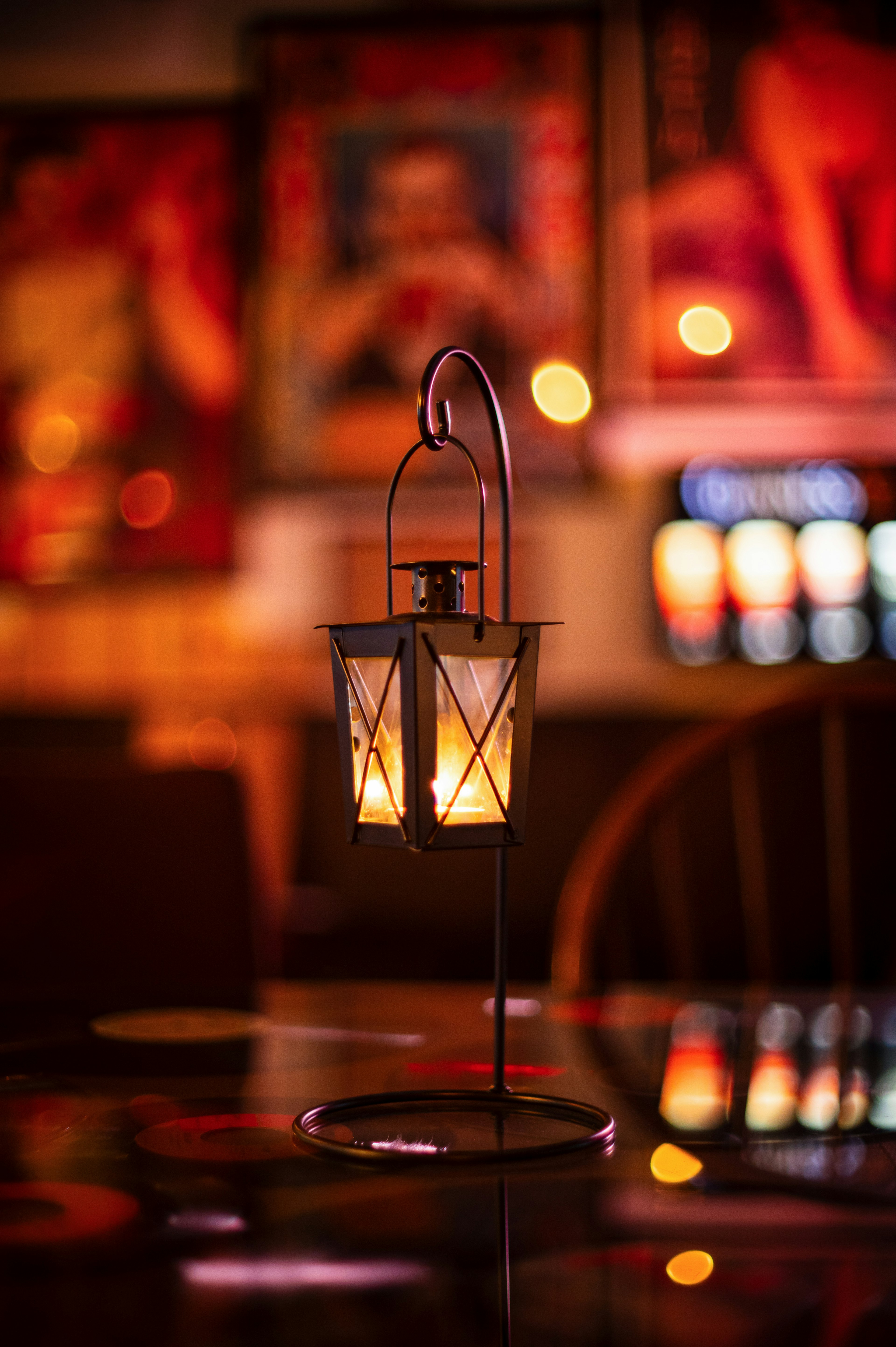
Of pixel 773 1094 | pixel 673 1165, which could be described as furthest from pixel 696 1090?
pixel 673 1165

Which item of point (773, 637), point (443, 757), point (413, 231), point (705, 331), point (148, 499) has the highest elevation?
point (413, 231)

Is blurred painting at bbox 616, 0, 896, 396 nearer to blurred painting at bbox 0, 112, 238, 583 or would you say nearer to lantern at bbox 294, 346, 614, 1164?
blurred painting at bbox 0, 112, 238, 583

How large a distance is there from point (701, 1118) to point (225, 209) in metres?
3.55

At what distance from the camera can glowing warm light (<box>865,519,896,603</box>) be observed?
142 inches

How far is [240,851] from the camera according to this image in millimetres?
1358

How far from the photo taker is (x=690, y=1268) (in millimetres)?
436

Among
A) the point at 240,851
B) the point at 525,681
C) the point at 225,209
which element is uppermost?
the point at 225,209

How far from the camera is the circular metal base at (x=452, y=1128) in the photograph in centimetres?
55

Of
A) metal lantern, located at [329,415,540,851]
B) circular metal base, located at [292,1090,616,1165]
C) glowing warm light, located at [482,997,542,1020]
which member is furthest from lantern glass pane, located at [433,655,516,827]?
glowing warm light, located at [482,997,542,1020]

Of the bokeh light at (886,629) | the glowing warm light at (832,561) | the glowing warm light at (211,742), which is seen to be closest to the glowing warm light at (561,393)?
the glowing warm light at (832,561)

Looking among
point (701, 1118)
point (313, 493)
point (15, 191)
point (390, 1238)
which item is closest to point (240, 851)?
point (701, 1118)

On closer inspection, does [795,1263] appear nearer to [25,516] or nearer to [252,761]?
[252,761]

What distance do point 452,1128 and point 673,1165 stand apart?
0.11m

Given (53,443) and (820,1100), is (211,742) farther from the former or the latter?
(820,1100)
